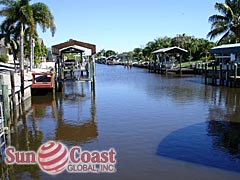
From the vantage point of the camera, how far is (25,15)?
2903 cm

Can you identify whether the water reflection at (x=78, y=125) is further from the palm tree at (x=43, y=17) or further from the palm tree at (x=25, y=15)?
the palm tree at (x=43, y=17)

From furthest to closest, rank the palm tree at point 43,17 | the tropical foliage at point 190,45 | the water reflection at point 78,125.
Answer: the tropical foliage at point 190,45, the palm tree at point 43,17, the water reflection at point 78,125

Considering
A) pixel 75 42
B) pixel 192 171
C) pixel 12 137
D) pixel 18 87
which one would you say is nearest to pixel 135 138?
pixel 192 171

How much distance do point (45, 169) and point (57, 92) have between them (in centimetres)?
1837

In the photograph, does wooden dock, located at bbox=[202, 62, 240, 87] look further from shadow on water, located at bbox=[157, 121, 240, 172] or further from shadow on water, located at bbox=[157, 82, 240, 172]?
shadow on water, located at bbox=[157, 121, 240, 172]

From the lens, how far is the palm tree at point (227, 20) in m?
41.7

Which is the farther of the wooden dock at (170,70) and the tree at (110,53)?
the tree at (110,53)

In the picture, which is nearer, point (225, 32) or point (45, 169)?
point (45, 169)

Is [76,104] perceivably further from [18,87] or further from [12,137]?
[12,137]

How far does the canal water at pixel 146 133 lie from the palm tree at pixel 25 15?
10.2 metres

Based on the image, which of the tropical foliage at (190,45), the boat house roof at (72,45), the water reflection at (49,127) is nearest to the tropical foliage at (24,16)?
the boat house roof at (72,45)

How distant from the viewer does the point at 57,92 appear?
1076 inches
